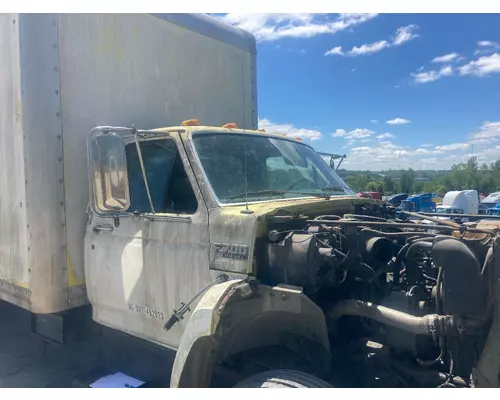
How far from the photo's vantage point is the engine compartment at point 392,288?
246cm

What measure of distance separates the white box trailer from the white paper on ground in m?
0.71

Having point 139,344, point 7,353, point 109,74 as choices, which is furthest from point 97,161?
point 7,353

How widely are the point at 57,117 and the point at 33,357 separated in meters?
2.74

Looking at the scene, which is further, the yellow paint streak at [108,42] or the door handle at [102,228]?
the yellow paint streak at [108,42]

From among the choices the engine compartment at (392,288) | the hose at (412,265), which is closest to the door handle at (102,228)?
the engine compartment at (392,288)

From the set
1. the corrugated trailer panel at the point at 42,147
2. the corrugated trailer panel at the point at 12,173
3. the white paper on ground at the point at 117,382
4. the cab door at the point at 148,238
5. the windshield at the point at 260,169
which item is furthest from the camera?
the corrugated trailer panel at the point at 12,173

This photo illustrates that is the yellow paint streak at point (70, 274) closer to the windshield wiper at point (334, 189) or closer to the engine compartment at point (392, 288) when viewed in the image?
the engine compartment at point (392, 288)

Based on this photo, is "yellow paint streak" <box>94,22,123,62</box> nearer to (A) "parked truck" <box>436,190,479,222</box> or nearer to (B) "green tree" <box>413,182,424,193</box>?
(A) "parked truck" <box>436,190,479,222</box>

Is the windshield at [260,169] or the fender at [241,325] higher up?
the windshield at [260,169]

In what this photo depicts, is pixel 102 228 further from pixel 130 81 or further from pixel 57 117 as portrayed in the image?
pixel 130 81

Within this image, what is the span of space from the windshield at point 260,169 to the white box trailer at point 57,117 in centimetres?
125

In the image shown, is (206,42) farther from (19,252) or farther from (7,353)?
(7,353)

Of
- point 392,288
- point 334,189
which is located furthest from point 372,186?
point 392,288

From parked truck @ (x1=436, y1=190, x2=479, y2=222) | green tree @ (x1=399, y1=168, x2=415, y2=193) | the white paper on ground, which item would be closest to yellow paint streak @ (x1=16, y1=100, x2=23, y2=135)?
the white paper on ground
